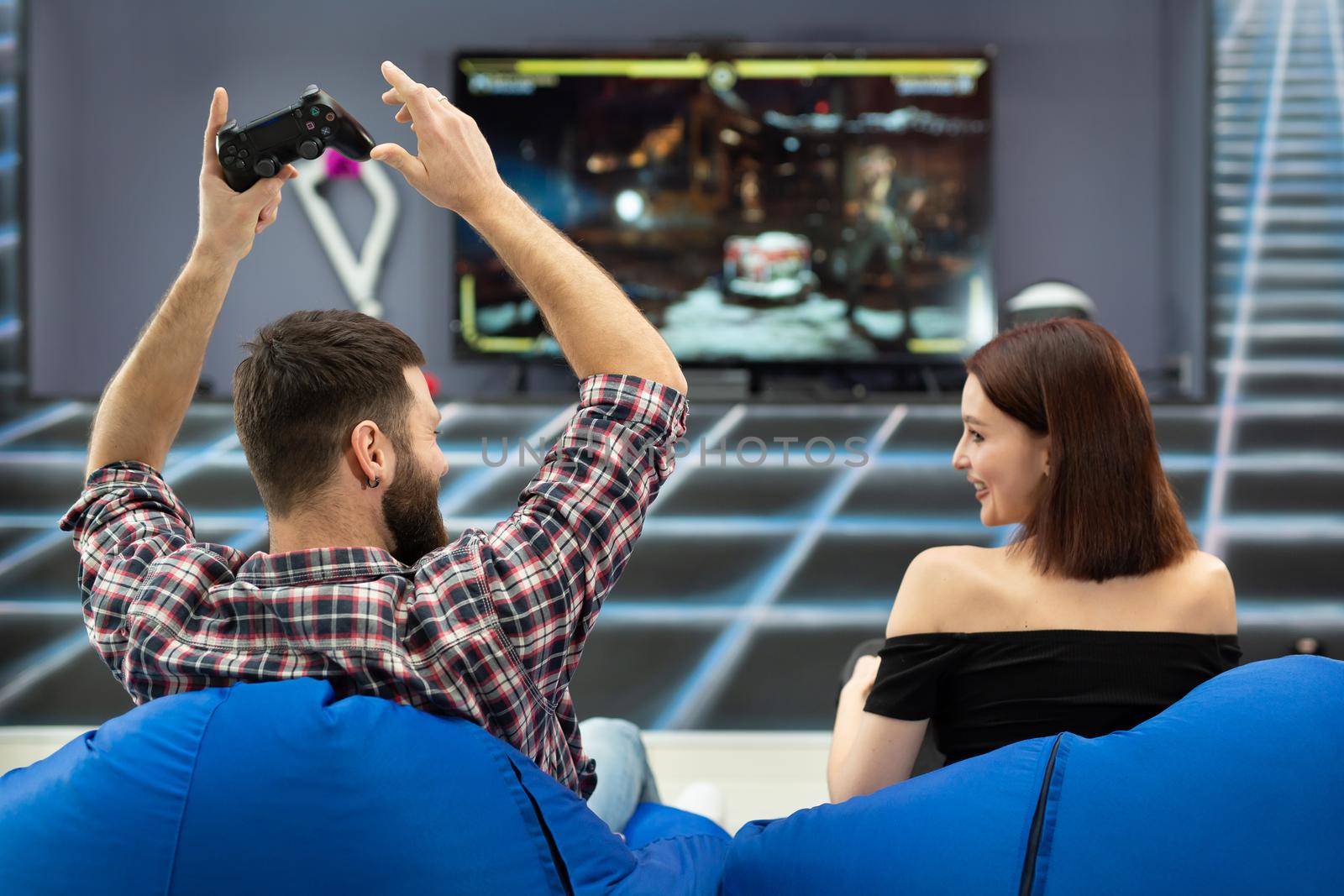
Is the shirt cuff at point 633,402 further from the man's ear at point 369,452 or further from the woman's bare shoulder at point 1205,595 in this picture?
the woman's bare shoulder at point 1205,595

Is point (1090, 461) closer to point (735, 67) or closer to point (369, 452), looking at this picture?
point (369, 452)

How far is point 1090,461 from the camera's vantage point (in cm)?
133

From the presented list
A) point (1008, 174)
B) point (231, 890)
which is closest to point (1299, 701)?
point (231, 890)

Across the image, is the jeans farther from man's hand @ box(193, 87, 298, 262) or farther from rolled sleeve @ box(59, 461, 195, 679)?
man's hand @ box(193, 87, 298, 262)

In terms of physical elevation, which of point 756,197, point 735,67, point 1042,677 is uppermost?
point 735,67

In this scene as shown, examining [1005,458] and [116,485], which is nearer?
[116,485]

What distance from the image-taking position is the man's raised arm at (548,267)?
110cm

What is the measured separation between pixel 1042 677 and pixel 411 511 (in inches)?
28.7

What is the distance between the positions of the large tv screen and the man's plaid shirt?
9.84 feet

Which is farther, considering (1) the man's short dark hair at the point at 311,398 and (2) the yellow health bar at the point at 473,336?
(2) the yellow health bar at the point at 473,336

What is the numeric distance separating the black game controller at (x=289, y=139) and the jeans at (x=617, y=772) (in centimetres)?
84

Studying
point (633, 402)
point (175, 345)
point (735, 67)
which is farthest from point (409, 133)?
point (633, 402)

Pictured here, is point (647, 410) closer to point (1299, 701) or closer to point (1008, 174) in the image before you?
point (1299, 701)

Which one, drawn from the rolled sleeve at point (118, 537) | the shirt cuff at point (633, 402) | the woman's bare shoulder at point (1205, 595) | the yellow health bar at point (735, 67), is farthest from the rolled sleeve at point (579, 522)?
the yellow health bar at point (735, 67)
